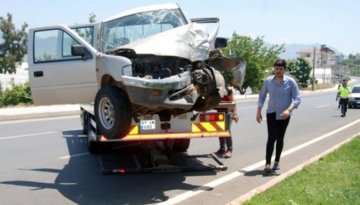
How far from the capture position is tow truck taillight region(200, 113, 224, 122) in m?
7.26

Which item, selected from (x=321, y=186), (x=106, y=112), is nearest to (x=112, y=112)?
(x=106, y=112)

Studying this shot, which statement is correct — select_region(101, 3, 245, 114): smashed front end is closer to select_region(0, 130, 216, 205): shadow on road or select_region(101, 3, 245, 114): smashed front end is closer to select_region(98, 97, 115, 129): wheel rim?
select_region(98, 97, 115, 129): wheel rim

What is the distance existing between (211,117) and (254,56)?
50365 mm

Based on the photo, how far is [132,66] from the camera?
661cm

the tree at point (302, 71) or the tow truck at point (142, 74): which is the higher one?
the tow truck at point (142, 74)

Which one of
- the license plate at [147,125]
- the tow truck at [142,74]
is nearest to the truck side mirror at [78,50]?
the tow truck at [142,74]

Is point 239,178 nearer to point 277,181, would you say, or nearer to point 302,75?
point 277,181

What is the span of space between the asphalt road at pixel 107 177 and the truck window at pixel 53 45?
1838mm

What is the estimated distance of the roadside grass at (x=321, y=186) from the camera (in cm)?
581

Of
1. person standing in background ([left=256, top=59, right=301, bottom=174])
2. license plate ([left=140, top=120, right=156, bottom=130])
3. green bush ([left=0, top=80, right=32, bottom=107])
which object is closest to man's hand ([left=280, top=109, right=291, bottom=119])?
person standing in background ([left=256, top=59, right=301, bottom=174])

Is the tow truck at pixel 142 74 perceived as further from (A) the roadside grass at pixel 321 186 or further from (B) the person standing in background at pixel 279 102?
(A) the roadside grass at pixel 321 186

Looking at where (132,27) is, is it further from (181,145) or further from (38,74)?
(181,145)

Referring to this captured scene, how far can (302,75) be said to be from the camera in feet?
316

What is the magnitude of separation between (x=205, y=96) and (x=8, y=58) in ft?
192
